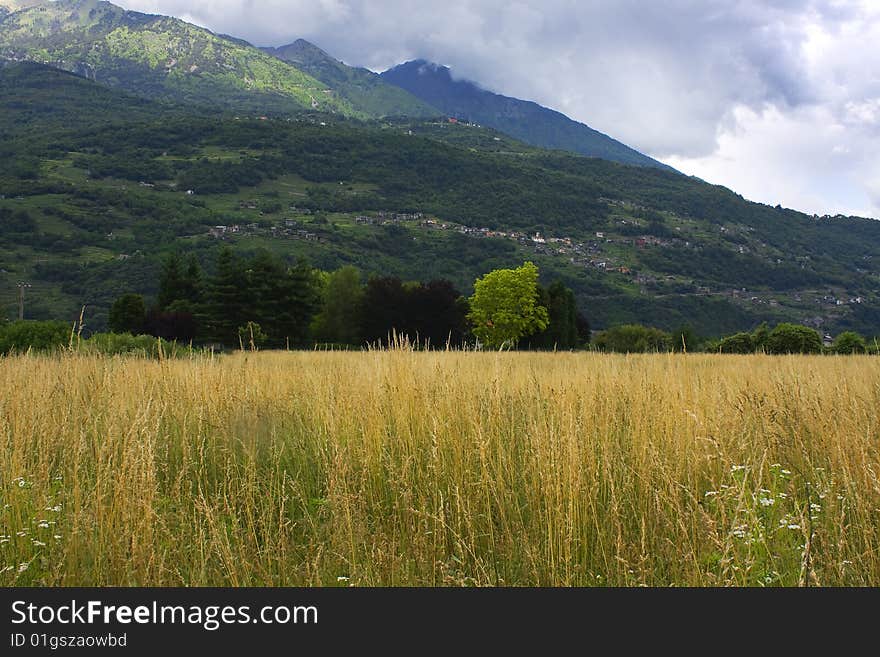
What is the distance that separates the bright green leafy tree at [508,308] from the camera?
5756 cm

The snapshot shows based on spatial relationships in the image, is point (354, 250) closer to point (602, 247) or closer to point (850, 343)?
point (602, 247)

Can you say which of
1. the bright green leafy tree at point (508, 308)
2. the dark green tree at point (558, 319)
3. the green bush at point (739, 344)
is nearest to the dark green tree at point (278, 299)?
the bright green leafy tree at point (508, 308)

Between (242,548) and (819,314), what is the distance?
497ft

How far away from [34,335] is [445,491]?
15658 mm

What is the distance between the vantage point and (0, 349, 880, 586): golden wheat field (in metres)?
3.50

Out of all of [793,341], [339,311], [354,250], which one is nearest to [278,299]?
[339,311]

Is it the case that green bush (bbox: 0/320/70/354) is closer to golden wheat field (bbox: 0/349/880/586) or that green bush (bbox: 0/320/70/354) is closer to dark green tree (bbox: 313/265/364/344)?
golden wheat field (bbox: 0/349/880/586)

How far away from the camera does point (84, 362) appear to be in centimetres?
850

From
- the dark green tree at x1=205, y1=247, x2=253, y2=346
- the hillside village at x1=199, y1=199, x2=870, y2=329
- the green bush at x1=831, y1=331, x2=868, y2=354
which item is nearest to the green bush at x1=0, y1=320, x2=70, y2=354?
the green bush at x1=831, y1=331, x2=868, y2=354

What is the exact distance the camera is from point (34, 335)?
54.4ft

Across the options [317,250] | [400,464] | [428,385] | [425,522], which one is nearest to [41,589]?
[425,522]

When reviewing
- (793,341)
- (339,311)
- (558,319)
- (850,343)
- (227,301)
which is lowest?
(227,301)

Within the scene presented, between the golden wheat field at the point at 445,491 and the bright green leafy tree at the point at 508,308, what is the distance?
5099 centimetres

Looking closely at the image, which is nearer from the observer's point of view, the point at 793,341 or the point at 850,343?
the point at 850,343
